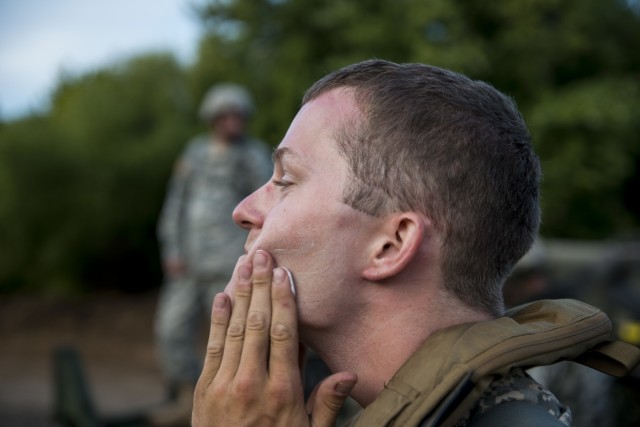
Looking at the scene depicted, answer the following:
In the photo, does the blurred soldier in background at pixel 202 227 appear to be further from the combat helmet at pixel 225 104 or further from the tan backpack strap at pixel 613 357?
the tan backpack strap at pixel 613 357

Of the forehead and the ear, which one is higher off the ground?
the forehead

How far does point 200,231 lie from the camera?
22.4 ft

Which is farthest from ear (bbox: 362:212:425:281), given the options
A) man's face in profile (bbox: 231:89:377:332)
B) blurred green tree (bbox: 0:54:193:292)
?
blurred green tree (bbox: 0:54:193:292)

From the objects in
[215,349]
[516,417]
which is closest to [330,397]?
[215,349]

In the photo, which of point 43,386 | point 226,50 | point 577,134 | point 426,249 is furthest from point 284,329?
point 226,50

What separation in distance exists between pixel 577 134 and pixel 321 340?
10.8 m

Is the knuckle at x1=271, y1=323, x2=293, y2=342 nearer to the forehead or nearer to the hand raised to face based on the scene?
the hand raised to face

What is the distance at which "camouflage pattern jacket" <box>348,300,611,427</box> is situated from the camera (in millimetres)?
1557

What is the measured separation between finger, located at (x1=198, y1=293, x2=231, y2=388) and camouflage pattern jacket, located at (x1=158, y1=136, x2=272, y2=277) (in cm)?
485

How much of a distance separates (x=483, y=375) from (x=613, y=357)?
0.36 m

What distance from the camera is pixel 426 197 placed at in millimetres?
1736

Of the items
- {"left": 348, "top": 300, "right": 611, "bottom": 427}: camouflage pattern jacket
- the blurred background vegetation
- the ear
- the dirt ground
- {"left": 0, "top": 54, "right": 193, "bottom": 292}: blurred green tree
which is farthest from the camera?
{"left": 0, "top": 54, "right": 193, "bottom": 292}: blurred green tree

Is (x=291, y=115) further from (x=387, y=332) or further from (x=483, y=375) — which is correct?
(x=483, y=375)

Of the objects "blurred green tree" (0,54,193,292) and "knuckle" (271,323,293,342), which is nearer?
"knuckle" (271,323,293,342)
